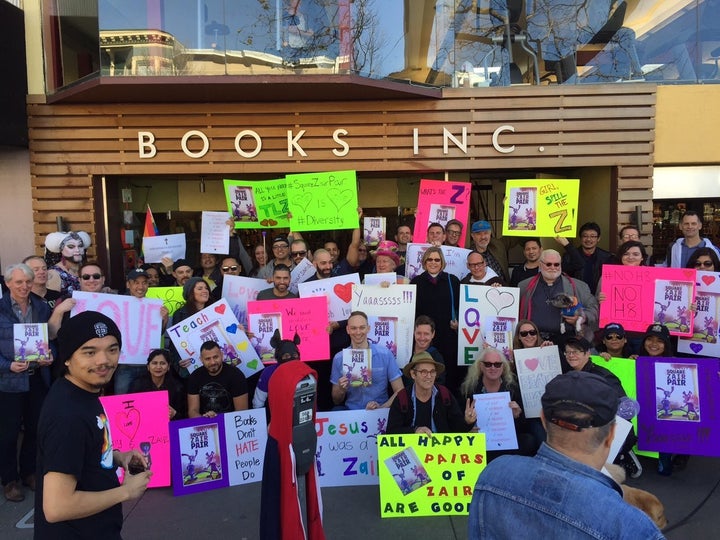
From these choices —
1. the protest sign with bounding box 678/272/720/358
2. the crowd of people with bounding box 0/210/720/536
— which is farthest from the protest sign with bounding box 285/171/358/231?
the protest sign with bounding box 678/272/720/358

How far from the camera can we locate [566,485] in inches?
54.0

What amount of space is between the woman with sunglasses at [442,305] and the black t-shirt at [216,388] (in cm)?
197

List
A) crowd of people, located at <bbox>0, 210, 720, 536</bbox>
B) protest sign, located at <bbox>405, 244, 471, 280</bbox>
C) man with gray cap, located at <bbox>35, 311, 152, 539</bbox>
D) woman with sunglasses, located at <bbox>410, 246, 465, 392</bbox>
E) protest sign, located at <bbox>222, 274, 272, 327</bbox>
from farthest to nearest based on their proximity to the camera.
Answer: protest sign, located at <bbox>405, 244, 471, 280</bbox> < protest sign, located at <bbox>222, 274, 272, 327</bbox> < woman with sunglasses, located at <bbox>410, 246, 465, 392</bbox> < crowd of people, located at <bbox>0, 210, 720, 536</bbox> < man with gray cap, located at <bbox>35, 311, 152, 539</bbox>

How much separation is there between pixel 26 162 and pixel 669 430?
28.7 feet

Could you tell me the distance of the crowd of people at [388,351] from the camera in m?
4.59

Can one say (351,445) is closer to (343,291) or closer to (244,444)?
(244,444)

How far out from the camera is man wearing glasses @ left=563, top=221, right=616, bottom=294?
630 cm

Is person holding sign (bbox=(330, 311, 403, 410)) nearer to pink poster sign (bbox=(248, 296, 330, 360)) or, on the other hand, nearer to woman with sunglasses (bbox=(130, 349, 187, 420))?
pink poster sign (bbox=(248, 296, 330, 360))

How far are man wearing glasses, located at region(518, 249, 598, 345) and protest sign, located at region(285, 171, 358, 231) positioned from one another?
2451 mm

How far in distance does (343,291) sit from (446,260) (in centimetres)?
130

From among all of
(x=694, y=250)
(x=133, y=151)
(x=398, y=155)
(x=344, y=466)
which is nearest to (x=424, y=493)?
(x=344, y=466)

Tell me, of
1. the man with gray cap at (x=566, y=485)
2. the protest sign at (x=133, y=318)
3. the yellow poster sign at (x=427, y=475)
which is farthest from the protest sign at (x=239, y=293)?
the man with gray cap at (x=566, y=485)

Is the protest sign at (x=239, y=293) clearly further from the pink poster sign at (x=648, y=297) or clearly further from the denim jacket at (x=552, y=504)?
the denim jacket at (x=552, y=504)

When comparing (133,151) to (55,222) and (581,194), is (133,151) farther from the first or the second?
(581,194)
